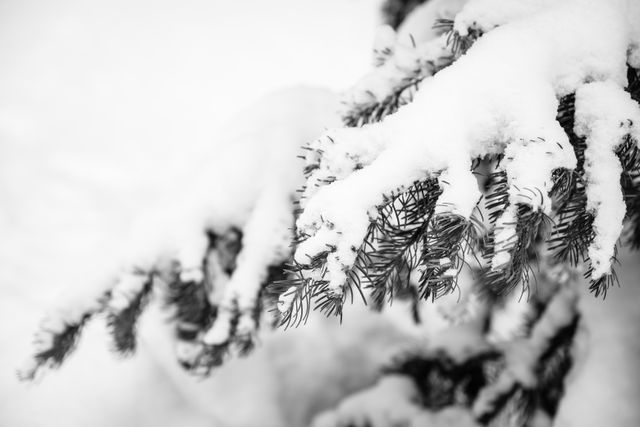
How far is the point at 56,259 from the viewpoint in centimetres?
263

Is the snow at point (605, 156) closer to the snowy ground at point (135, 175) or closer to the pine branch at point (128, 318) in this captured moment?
the snowy ground at point (135, 175)

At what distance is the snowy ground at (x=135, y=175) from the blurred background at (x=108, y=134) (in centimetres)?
1

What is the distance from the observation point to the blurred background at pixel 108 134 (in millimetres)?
1524

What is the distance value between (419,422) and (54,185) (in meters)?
3.76

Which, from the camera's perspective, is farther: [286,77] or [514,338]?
[286,77]

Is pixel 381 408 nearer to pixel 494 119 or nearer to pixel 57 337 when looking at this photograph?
pixel 57 337

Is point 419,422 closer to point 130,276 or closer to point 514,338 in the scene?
point 514,338

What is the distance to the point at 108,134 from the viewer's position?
416 cm

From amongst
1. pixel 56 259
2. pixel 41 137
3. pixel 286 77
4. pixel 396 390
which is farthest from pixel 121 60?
pixel 396 390

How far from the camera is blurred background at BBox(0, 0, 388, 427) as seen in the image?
1.52 meters

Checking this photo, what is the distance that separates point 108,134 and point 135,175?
1046 millimetres

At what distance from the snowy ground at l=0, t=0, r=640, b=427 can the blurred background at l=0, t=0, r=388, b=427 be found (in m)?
0.01

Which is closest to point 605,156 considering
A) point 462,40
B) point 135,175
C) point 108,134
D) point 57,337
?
point 462,40

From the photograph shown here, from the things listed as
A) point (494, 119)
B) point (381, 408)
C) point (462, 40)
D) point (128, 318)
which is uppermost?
point (462, 40)
